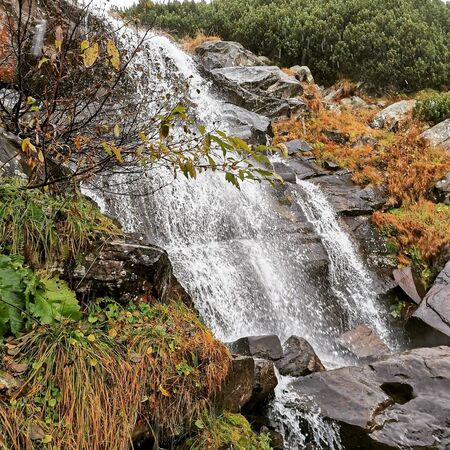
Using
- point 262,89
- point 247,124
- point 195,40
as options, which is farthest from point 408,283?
point 195,40

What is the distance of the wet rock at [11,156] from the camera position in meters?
3.91

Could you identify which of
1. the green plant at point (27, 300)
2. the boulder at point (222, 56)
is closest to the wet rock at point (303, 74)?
the boulder at point (222, 56)

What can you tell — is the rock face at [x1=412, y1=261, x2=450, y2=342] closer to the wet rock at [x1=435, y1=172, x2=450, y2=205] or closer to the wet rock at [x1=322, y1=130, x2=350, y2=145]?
the wet rock at [x1=435, y1=172, x2=450, y2=205]

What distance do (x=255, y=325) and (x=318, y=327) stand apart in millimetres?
1283

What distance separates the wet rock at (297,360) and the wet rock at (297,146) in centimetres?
729

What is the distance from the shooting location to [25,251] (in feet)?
10.9

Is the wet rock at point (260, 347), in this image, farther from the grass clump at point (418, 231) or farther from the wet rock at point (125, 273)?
the grass clump at point (418, 231)

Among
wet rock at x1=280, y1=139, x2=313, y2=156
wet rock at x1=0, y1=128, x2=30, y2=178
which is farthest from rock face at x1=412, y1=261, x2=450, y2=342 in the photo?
wet rock at x1=0, y1=128, x2=30, y2=178

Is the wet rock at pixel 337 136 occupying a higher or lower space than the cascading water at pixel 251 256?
higher

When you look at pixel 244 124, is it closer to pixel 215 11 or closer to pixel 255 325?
pixel 255 325

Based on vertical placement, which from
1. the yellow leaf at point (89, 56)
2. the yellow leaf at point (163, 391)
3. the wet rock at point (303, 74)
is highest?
the wet rock at point (303, 74)

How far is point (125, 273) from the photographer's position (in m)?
3.74

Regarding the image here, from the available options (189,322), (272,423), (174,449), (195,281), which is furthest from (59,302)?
(195,281)

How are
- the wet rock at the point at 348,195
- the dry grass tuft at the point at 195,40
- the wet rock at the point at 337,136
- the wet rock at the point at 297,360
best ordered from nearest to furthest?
the wet rock at the point at 297,360 → the wet rock at the point at 348,195 → the wet rock at the point at 337,136 → the dry grass tuft at the point at 195,40
